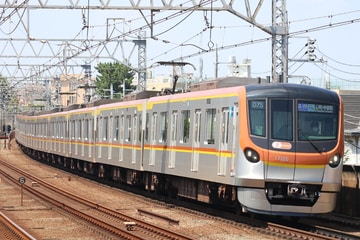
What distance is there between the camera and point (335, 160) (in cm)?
1464

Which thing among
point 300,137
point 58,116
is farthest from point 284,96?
point 58,116

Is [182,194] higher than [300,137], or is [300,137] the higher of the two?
[300,137]

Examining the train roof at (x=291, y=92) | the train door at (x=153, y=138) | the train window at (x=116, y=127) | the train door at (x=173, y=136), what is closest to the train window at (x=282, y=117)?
the train roof at (x=291, y=92)

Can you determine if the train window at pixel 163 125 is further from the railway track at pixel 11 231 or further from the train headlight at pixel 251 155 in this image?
the train headlight at pixel 251 155

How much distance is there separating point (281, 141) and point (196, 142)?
3241mm

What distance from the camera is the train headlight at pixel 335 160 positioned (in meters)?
14.6

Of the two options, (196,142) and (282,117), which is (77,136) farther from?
(282,117)

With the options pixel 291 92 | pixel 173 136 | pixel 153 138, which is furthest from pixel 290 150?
pixel 153 138

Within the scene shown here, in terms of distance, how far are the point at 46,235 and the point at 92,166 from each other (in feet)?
53.0

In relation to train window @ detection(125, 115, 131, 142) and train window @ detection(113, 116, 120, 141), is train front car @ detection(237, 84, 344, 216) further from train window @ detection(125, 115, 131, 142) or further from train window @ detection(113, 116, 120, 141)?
train window @ detection(113, 116, 120, 141)

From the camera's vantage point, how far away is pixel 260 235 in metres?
14.1

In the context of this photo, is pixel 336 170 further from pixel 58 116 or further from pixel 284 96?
pixel 58 116

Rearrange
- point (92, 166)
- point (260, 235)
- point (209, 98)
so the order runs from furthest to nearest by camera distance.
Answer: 1. point (92, 166)
2. point (209, 98)
3. point (260, 235)

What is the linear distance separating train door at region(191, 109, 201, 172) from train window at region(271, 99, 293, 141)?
9.66 feet
